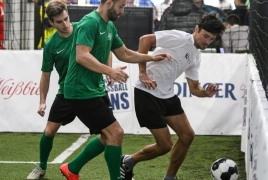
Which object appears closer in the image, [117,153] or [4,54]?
[117,153]

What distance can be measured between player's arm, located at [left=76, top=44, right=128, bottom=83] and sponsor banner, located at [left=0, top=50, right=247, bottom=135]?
5.68 m

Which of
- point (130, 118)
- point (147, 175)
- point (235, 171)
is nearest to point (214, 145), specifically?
point (130, 118)

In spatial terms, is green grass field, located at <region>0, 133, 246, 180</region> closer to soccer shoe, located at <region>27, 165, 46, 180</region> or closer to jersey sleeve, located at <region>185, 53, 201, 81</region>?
soccer shoe, located at <region>27, 165, 46, 180</region>

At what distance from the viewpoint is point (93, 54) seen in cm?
601

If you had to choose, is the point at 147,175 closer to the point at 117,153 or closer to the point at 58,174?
the point at 58,174

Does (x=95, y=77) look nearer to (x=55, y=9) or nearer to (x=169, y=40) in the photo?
(x=169, y=40)

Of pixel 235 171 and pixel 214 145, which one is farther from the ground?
pixel 235 171

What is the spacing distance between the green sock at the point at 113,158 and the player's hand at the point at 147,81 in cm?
84

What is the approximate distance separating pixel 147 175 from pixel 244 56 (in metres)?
4.11

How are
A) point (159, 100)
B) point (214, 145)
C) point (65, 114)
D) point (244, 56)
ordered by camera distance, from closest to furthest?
point (159, 100), point (65, 114), point (214, 145), point (244, 56)

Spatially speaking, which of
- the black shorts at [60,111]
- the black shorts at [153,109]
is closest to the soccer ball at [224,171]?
the black shorts at [153,109]

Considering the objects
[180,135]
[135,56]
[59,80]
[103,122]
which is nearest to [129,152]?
[59,80]

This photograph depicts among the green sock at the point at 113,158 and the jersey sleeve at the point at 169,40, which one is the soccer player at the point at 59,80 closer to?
the jersey sleeve at the point at 169,40

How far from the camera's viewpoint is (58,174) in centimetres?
794
